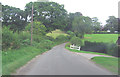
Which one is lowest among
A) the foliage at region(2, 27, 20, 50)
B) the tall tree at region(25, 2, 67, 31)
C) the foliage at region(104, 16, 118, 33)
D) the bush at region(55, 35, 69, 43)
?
the bush at region(55, 35, 69, 43)

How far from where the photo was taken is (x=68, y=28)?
2938 inches

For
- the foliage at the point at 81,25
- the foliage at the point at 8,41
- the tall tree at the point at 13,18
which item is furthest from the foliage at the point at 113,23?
the tall tree at the point at 13,18

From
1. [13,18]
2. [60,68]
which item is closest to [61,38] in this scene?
[13,18]

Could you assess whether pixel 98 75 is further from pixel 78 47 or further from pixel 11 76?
pixel 78 47

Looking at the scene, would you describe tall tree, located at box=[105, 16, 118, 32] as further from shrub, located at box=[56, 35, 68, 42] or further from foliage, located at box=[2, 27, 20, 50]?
shrub, located at box=[56, 35, 68, 42]

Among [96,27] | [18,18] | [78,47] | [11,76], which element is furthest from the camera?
[96,27]

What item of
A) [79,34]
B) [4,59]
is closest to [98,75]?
[4,59]

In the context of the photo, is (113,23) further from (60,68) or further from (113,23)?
(60,68)

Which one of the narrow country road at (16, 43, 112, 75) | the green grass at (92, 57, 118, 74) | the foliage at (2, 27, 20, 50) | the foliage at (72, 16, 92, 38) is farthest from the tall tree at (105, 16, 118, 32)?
the foliage at (2, 27, 20, 50)

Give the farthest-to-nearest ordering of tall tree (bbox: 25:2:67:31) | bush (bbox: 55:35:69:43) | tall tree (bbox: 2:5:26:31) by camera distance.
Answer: bush (bbox: 55:35:69:43)
tall tree (bbox: 2:5:26:31)
tall tree (bbox: 25:2:67:31)

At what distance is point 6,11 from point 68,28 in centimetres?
3309

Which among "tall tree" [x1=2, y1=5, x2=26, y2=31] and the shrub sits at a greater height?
"tall tree" [x1=2, y1=5, x2=26, y2=31]

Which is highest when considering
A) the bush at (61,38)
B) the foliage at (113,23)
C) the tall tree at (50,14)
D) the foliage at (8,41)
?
the tall tree at (50,14)

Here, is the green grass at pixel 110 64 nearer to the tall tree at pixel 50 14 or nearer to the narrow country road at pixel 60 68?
the narrow country road at pixel 60 68
